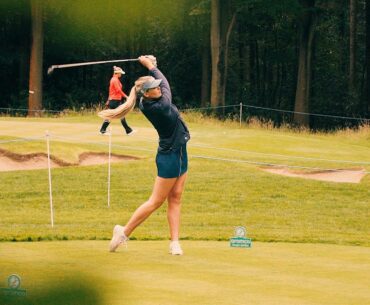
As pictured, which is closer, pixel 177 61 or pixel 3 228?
pixel 3 228

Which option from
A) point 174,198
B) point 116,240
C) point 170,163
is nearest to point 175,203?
point 174,198

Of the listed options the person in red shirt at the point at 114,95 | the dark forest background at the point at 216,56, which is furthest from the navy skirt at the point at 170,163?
the dark forest background at the point at 216,56

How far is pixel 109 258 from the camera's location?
368 inches

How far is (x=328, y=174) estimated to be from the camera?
2317 centimetres

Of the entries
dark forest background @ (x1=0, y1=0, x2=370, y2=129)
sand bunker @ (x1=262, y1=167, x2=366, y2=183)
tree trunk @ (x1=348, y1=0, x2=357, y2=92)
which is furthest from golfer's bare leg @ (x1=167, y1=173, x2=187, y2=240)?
tree trunk @ (x1=348, y1=0, x2=357, y2=92)

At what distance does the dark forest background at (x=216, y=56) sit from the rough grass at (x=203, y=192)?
15035mm

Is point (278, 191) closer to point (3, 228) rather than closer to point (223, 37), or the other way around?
point (3, 228)

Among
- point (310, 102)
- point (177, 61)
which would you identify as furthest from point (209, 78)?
point (310, 102)

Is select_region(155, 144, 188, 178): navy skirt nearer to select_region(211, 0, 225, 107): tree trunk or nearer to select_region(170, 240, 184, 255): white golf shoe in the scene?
select_region(170, 240, 184, 255): white golf shoe

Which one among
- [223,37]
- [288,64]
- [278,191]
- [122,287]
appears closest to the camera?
[122,287]

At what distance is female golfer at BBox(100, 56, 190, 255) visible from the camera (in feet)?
31.9

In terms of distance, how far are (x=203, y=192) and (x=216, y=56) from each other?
25541 millimetres

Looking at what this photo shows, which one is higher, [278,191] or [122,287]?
[122,287]

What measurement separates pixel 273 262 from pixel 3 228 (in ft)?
21.6
